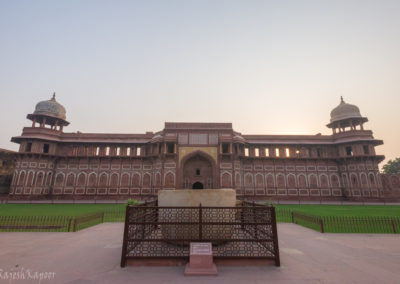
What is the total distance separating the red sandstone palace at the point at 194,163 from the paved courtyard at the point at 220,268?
17901 millimetres

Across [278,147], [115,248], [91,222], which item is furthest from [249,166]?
[115,248]

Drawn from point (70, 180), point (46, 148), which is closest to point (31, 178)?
point (70, 180)

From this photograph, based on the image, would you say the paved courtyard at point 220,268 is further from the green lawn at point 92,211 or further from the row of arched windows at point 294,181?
the row of arched windows at point 294,181

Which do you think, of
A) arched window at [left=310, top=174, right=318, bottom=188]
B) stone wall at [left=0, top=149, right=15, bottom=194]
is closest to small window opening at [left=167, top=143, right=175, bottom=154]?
arched window at [left=310, top=174, right=318, bottom=188]

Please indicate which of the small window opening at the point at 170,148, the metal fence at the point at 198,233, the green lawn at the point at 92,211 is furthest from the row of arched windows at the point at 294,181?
the metal fence at the point at 198,233

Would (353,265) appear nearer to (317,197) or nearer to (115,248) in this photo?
(115,248)

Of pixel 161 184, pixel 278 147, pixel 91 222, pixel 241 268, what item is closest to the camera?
pixel 241 268

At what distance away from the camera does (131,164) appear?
1050 inches

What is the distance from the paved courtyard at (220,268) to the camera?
11.4 ft

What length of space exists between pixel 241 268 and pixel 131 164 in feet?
83.3

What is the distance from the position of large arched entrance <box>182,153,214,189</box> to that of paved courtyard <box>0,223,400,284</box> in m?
18.8

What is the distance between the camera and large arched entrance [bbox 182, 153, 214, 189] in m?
25.2

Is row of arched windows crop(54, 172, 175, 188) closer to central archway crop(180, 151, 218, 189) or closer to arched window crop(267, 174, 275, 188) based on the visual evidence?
central archway crop(180, 151, 218, 189)

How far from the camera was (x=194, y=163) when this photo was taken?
1027 inches
